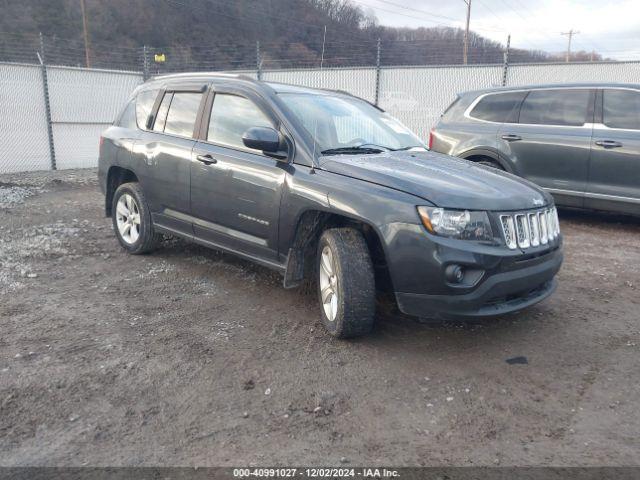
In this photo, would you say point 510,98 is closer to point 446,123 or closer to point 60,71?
point 446,123

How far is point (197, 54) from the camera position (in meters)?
28.3

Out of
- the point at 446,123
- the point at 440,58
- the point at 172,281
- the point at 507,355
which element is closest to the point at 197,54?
the point at 440,58

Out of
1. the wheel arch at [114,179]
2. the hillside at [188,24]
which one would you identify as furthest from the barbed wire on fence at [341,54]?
the wheel arch at [114,179]

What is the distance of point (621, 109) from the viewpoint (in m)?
6.72

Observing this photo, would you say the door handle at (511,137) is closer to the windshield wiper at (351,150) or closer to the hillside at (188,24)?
the windshield wiper at (351,150)

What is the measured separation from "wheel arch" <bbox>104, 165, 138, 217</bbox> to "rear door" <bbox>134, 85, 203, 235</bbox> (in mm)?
499

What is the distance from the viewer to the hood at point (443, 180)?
337 centimetres

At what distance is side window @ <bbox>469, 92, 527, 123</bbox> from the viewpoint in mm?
7410

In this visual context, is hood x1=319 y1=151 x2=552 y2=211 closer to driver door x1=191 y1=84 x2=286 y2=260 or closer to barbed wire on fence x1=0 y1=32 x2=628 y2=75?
driver door x1=191 y1=84 x2=286 y2=260

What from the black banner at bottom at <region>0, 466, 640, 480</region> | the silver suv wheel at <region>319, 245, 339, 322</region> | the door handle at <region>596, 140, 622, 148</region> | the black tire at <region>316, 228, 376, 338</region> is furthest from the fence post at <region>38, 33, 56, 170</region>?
the black banner at bottom at <region>0, 466, 640, 480</region>

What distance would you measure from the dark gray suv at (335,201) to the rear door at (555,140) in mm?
2842

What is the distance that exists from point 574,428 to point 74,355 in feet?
9.45

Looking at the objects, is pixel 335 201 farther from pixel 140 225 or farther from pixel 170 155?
pixel 140 225

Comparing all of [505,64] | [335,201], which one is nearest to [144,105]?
[335,201]
